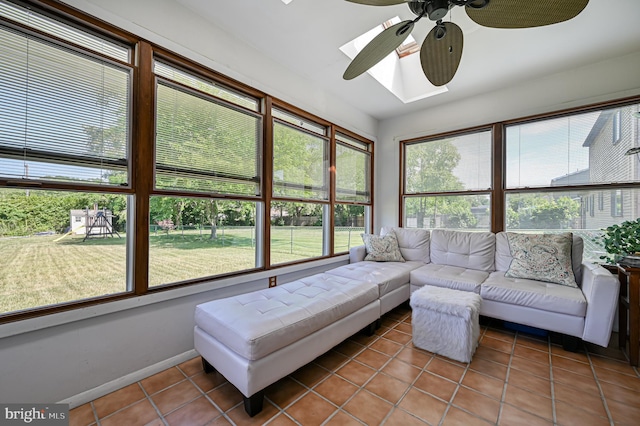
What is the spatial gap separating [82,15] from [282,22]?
1.40 metres

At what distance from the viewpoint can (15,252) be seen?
A: 4.87 ft

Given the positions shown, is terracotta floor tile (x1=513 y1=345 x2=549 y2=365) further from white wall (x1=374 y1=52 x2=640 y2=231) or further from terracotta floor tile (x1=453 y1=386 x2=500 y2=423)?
white wall (x1=374 y1=52 x2=640 y2=231)

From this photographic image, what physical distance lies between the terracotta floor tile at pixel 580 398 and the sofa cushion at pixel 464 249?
5.11 ft

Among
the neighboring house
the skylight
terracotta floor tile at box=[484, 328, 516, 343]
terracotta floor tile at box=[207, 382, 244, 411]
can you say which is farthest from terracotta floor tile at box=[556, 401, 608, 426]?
the skylight

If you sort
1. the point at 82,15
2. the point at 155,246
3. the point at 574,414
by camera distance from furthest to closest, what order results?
the point at 155,246 → the point at 82,15 → the point at 574,414

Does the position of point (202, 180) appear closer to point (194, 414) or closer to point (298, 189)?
point (298, 189)

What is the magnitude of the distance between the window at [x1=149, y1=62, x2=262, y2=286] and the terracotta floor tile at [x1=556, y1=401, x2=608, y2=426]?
8.11 ft

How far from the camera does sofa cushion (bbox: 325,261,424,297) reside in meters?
2.66

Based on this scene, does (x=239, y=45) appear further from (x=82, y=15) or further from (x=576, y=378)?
(x=576, y=378)

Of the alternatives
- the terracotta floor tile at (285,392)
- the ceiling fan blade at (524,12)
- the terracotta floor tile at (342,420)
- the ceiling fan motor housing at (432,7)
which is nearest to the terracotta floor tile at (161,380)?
the terracotta floor tile at (285,392)

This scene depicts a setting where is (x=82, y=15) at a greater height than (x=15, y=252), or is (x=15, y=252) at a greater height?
(x=82, y=15)

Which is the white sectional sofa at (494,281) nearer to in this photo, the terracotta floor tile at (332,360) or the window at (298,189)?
the window at (298,189)

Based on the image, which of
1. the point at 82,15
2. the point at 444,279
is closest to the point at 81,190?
the point at 82,15

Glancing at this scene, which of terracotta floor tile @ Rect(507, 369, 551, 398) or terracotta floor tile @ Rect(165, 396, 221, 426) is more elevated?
terracotta floor tile @ Rect(507, 369, 551, 398)
